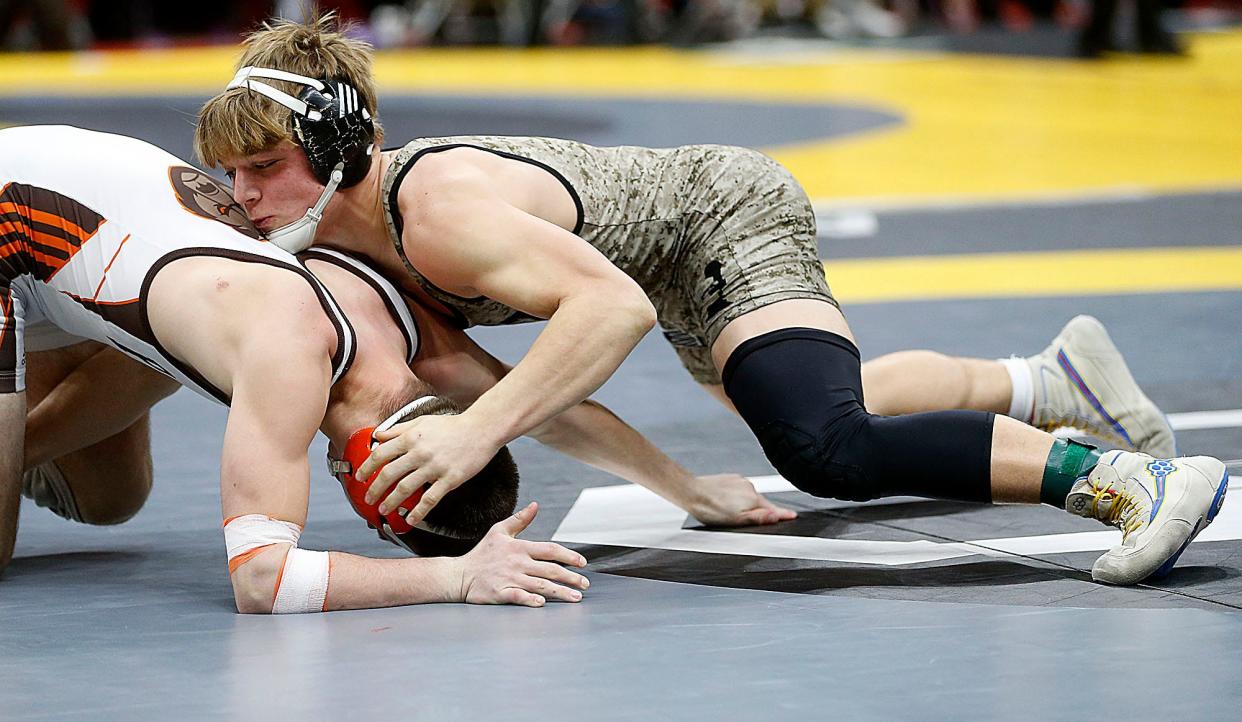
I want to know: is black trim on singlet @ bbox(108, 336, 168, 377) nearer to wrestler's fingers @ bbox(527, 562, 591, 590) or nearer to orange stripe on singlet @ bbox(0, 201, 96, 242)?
orange stripe on singlet @ bbox(0, 201, 96, 242)

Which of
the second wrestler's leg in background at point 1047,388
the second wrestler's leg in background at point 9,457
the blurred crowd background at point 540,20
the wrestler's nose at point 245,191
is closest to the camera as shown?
the second wrestler's leg in background at point 9,457

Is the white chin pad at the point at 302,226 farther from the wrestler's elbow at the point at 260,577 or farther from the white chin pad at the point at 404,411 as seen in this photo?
the wrestler's elbow at the point at 260,577

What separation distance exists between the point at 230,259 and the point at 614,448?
2.65ft

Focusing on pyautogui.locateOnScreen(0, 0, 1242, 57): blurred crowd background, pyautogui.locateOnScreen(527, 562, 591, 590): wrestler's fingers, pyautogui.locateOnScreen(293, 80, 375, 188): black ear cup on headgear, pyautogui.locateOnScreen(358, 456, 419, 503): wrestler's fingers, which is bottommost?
pyautogui.locateOnScreen(0, 0, 1242, 57): blurred crowd background

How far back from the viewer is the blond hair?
283cm

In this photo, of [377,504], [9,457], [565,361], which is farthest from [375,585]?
[9,457]

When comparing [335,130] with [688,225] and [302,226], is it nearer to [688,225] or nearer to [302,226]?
[302,226]

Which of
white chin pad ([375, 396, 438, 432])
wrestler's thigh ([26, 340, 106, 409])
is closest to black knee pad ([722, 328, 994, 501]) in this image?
white chin pad ([375, 396, 438, 432])

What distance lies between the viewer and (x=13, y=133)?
9.88 feet

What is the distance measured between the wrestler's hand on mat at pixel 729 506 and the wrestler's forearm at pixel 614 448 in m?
0.03

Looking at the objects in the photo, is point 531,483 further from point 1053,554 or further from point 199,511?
point 1053,554

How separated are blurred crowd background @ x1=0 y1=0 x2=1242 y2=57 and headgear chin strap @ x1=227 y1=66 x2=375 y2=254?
543 inches

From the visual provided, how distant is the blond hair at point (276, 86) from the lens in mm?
2828

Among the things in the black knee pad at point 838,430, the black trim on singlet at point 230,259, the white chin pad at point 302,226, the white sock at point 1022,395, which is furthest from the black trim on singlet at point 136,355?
the white sock at point 1022,395
